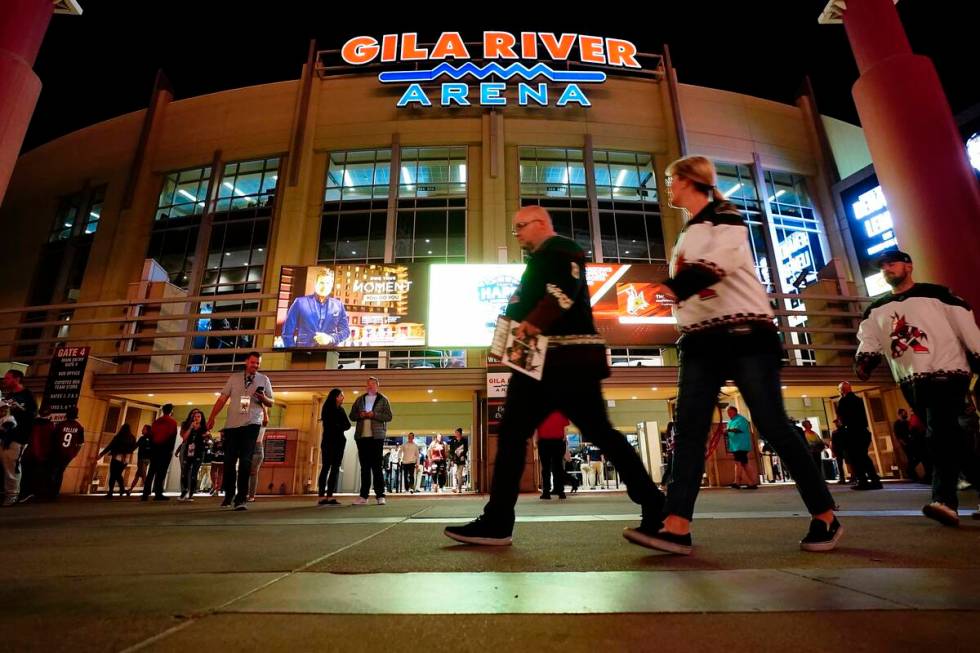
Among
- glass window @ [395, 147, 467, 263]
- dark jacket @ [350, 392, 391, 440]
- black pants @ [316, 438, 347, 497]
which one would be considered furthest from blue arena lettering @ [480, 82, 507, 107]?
black pants @ [316, 438, 347, 497]

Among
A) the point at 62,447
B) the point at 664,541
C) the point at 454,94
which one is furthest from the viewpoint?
the point at 454,94

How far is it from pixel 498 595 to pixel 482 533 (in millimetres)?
1131

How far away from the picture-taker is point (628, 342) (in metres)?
13.5

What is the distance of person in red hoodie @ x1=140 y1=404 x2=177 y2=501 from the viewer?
9125 mm

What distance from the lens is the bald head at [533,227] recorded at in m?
2.83

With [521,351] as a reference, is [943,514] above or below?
below

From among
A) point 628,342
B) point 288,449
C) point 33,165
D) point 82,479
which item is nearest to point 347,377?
point 288,449

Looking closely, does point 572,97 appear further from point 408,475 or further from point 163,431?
point 163,431

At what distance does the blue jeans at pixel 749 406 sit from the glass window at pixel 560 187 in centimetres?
1560

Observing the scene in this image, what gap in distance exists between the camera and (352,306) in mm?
13750

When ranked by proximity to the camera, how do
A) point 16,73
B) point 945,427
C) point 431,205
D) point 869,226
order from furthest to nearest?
point 431,205 < point 869,226 < point 16,73 < point 945,427

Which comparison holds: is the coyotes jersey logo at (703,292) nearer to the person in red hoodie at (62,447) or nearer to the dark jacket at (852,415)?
the dark jacket at (852,415)

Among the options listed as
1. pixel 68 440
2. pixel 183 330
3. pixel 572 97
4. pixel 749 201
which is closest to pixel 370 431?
pixel 68 440

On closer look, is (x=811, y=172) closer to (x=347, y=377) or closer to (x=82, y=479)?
(x=347, y=377)
